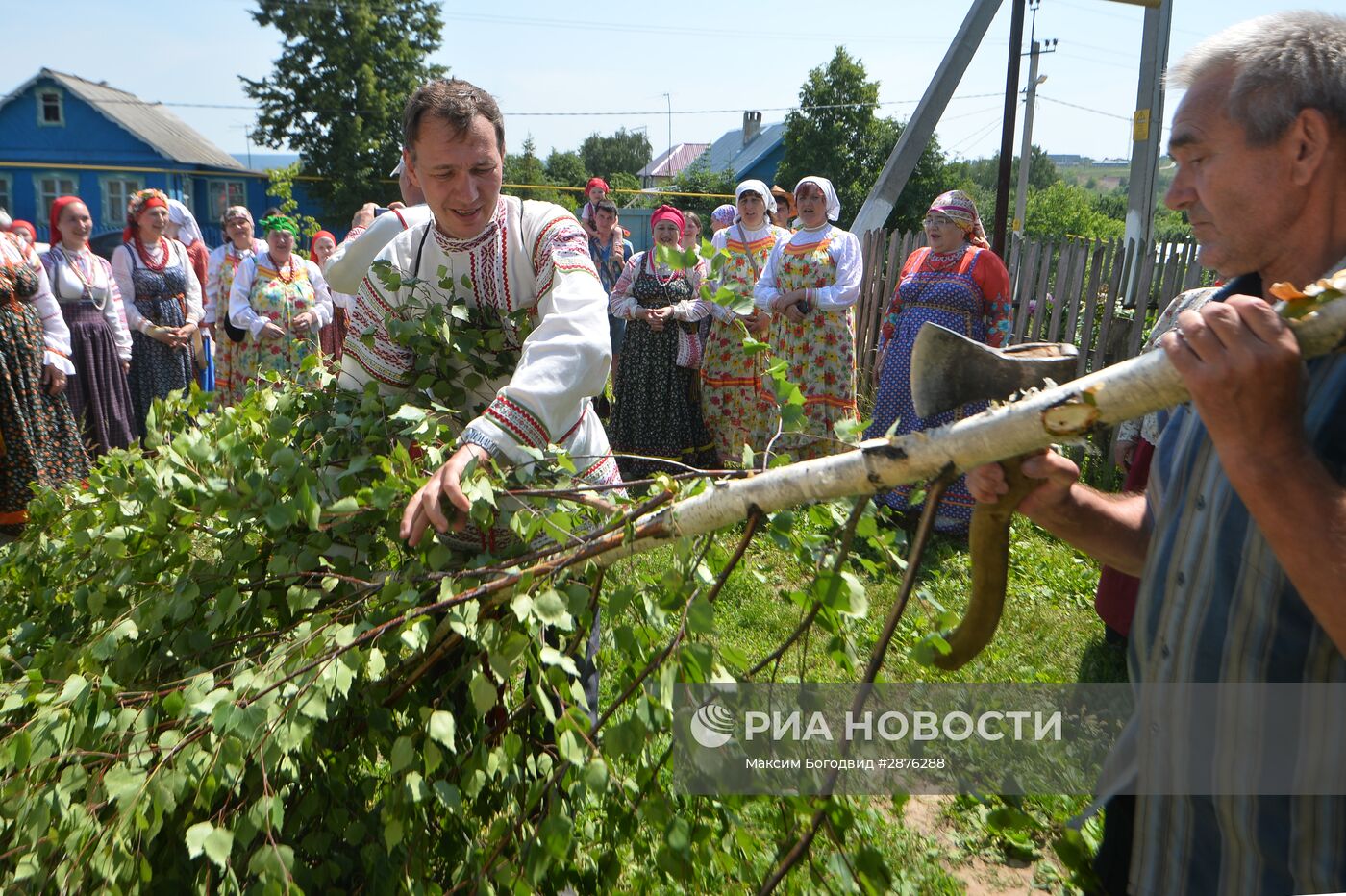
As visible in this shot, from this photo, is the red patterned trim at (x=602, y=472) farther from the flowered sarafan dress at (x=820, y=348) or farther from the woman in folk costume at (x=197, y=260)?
the woman in folk costume at (x=197, y=260)

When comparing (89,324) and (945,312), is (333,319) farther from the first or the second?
(945,312)

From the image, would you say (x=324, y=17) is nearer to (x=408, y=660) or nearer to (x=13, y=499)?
(x=13, y=499)

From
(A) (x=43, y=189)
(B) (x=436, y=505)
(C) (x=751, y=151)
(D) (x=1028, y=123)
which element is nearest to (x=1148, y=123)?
(B) (x=436, y=505)

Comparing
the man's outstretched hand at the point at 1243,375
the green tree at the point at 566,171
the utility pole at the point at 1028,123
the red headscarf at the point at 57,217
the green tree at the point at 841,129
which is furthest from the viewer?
the green tree at the point at 566,171

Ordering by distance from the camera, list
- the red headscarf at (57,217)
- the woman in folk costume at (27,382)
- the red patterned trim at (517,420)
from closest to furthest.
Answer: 1. the red patterned trim at (517,420)
2. the woman in folk costume at (27,382)
3. the red headscarf at (57,217)

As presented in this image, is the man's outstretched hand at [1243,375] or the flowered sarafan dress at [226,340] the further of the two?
the flowered sarafan dress at [226,340]

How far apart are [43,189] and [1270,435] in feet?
129

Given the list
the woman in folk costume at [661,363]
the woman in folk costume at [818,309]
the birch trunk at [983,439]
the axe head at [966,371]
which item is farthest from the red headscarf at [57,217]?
the axe head at [966,371]

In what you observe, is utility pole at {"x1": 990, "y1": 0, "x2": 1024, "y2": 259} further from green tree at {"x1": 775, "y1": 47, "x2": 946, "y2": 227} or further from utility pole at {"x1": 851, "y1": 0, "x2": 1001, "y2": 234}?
green tree at {"x1": 775, "y1": 47, "x2": 946, "y2": 227}

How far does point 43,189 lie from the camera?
32.2 m

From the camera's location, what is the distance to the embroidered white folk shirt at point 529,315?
175cm

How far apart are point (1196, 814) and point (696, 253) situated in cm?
109

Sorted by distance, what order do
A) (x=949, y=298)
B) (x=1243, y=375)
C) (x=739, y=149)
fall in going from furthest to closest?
(x=739, y=149)
(x=949, y=298)
(x=1243, y=375)

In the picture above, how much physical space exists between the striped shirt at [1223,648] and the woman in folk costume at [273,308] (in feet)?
19.7
